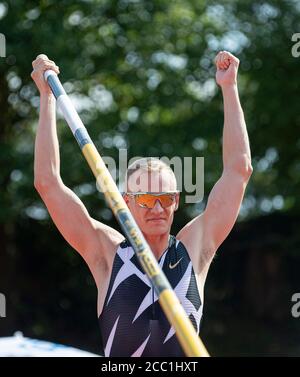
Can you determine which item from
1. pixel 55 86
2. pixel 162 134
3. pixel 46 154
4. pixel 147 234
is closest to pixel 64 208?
pixel 46 154

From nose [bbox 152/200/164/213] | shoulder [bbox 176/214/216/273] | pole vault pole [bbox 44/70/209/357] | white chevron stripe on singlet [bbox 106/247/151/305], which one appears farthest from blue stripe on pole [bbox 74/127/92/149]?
shoulder [bbox 176/214/216/273]

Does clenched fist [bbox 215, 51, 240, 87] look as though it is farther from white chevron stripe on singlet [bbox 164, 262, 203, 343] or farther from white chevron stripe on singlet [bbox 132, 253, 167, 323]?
white chevron stripe on singlet [bbox 132, 253, 167, 323]

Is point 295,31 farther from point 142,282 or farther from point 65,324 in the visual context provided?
point 142,282

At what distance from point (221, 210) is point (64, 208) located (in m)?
0.68

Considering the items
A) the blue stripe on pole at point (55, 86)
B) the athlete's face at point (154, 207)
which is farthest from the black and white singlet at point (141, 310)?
the blue stripe on pole at point (55, 86)

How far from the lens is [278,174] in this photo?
1467 centimetres

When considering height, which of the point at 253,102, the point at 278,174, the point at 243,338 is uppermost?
the point at 253,102

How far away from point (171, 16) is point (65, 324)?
525cm

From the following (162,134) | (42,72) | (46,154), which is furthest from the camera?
(162,134)

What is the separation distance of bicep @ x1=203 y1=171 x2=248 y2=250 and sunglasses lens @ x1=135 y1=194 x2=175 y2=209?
21 centimetres

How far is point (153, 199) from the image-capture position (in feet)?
12.2

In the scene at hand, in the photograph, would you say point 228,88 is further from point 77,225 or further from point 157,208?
point 77,225

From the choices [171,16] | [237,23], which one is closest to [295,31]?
[237,23]

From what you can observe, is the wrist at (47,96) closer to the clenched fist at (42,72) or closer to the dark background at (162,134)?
the clenched fist at (42,72)
